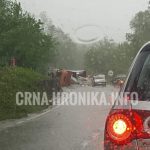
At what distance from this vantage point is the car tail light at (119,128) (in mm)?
4910

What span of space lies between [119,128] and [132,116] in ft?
0.49

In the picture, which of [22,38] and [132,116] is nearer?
[132,116]

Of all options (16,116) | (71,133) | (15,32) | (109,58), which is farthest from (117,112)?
(109,58)

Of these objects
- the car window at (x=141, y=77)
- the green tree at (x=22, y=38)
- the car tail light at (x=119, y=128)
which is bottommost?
the car tail light at (x=119, y=128)

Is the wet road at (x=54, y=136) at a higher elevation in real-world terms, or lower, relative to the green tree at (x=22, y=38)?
lower

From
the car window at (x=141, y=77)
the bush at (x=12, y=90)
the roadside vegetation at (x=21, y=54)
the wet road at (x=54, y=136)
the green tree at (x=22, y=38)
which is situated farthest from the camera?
the green tree at (x=22, y=38)

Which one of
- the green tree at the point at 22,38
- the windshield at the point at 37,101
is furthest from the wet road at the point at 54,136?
the green tree at the point at 22,38

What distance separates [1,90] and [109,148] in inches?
641

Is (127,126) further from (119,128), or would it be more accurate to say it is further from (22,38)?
(22,38)

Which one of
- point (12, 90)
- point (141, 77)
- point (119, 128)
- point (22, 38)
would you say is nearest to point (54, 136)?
point (12, 90)

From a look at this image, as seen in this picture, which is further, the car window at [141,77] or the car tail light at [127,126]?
the car window at [141,77]

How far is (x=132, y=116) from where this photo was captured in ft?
16.1

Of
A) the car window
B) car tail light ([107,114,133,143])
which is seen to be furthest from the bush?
car tail light ([107,114,133,143])

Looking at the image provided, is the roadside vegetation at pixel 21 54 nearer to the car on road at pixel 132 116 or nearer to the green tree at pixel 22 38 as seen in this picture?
the green tree at pixel 22 38
